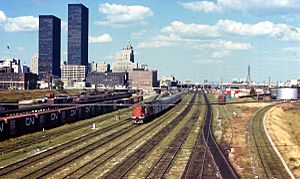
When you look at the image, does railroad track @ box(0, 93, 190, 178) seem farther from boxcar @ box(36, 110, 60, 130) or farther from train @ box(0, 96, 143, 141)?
boxcar @ box(36, 110, 60, 130)

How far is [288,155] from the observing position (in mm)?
36125

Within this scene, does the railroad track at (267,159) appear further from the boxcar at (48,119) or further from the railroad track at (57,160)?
the boxcar at (48,119)

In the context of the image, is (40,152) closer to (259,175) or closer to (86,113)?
(259,175)

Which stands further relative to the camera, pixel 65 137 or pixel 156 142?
pixel 65 137

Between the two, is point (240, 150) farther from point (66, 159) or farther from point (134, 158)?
point (66, 159)

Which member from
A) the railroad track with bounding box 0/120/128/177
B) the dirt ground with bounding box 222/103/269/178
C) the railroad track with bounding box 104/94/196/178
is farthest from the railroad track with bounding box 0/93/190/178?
the dirt ground with bounding box 222/103/269/178

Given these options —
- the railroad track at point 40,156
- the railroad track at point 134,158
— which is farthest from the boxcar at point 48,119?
the railroad track at point 134,158

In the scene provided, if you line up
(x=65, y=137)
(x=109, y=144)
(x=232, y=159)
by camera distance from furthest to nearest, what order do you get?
(x=65, y=137), (x=109, y=144), (x=232, y=159)

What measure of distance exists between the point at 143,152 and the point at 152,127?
20.2m

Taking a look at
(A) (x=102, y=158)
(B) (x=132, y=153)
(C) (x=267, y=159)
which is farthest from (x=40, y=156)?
(C) (x=267, y=159)

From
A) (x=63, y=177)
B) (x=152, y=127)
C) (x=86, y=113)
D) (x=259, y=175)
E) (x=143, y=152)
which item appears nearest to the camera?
(x=63, y=177)

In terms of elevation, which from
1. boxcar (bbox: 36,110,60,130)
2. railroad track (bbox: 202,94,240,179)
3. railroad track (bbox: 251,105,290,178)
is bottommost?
railroad track (bbox: 251,105,290,178)

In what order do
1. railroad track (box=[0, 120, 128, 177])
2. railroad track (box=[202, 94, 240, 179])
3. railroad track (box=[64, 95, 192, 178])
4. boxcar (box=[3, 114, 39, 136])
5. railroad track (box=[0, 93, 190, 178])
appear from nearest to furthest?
railroad track (box=[64, 95, 192, 178])
railroad track (box=[0, 93, 190, 178])
railroad track (box=[202, 94, 240, 179])
railroad track (box=[0, 120, 128, 177])
boxcar (box=[3, 114, 39, 136])

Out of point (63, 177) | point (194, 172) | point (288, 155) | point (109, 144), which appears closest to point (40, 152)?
point (109, 144)
